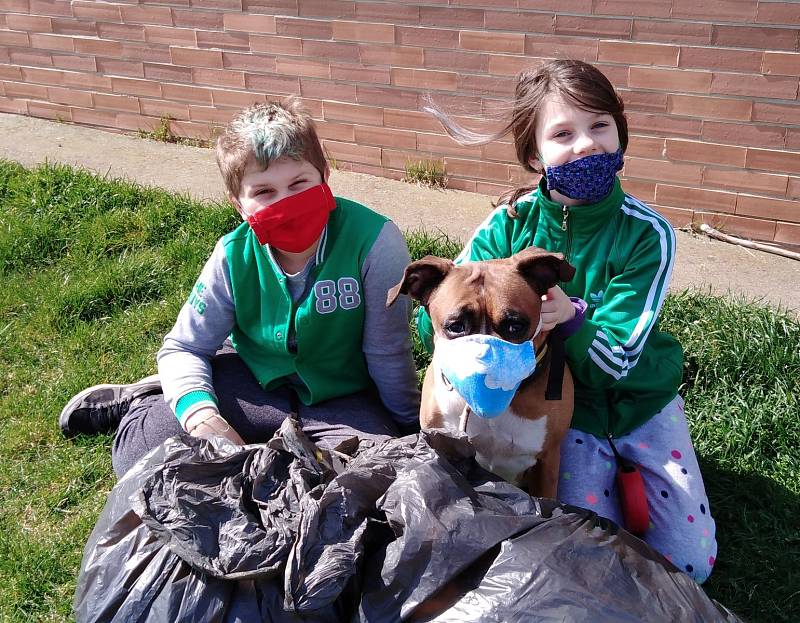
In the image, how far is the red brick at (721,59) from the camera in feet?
15.6

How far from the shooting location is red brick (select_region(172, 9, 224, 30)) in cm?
643

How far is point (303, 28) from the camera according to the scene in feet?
20.0

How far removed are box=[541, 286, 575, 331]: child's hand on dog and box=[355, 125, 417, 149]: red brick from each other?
3301mm

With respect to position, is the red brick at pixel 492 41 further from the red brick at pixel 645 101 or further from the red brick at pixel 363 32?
the red brick at pixel 645 101

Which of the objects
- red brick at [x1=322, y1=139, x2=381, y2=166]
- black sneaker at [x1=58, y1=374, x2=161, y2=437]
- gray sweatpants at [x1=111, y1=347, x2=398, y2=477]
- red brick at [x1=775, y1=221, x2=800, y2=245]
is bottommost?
black sneaker at [x1=58, y1=374, x2=161, y2=437]

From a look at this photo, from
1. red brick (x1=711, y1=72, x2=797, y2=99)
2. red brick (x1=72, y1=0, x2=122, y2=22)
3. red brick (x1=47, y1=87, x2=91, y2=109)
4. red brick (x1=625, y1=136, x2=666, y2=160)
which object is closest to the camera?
red brick (x1=711, y1=72, x2=797, y2=99)

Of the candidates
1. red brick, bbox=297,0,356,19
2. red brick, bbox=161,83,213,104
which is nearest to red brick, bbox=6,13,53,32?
red brick, bbox=161,83,213,104

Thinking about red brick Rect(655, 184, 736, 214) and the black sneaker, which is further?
red brick Rect(655, 184, 736, 214)

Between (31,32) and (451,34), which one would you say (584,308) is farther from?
(31,32)

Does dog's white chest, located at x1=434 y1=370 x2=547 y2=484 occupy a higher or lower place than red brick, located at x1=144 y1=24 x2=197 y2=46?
lower

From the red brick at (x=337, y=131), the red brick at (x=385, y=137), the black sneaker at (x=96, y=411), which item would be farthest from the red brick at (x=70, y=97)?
the black sneaker at (x=96, y=411)

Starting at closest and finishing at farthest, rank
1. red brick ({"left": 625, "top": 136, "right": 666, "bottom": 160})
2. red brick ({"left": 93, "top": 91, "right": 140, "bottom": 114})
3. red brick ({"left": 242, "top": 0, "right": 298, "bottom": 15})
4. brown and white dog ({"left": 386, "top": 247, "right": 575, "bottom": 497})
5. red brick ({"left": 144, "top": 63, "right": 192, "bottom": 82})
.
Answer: brown and white dog ({"left": 386, "top": 247, "right": 575, "bottom": 497}) → red brick ({"left": 625, "top": 136, "right": 666, "bottom": 160}) → red brick ({"left": 242, "top": 0, "right": 298, "bottom": 15}) → red brick ({"left": 144, "top": 63, "right": 192, "bottom": 82}) → red brick ({"left": 93, "top": 91, "right": 140, "bottom": 114})

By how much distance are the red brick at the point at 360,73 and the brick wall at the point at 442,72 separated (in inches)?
0.4

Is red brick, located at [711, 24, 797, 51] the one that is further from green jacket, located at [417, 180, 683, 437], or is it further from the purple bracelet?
the purple bracelet
